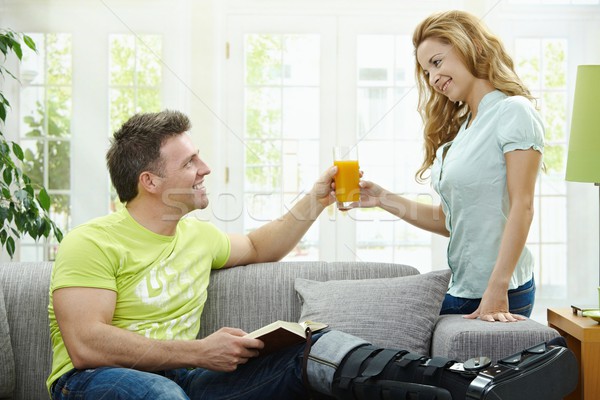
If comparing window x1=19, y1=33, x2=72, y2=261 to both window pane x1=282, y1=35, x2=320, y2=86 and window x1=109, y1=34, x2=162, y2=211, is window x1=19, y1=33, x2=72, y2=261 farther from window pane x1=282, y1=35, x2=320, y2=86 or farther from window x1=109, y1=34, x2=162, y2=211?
window pane x1=282, y1=35, x2=320, y2=86

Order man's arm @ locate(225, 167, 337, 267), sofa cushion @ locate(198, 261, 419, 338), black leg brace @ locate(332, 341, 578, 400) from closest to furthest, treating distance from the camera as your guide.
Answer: black leg brace @ locate(332, 341, 578, 400) → sofa cushion @ locate(198, 261, 419, 338) → man's arm @ locate(225, 167, 337, 267)

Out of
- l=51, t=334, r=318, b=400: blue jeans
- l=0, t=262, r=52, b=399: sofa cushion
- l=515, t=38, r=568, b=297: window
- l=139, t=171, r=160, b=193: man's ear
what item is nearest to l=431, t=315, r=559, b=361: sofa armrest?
l=51, t=334, r=318, b=400: blue jeans

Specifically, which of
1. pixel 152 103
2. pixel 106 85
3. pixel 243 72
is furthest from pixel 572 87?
pixel 106 85

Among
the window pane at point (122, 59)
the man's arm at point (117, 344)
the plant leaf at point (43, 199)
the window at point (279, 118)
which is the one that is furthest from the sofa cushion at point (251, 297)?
the window pane at point (122, 59)

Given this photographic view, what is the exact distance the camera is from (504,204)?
2.11 m

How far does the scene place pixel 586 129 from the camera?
239cm

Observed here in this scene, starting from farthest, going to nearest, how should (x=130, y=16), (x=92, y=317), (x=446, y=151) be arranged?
(x=130, y=16)
(x=446, y=151)
(x=92, y=317)

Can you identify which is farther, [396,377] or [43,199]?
[43,199]

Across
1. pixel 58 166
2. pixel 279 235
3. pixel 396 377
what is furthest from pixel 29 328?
pixel 58 166

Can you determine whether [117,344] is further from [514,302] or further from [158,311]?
[514,302]

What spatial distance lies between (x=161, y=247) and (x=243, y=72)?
2217 mm

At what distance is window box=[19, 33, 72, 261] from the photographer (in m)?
4.12

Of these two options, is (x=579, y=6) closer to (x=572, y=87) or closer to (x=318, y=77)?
(x=572, y=87)

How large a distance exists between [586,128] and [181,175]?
1322mm
